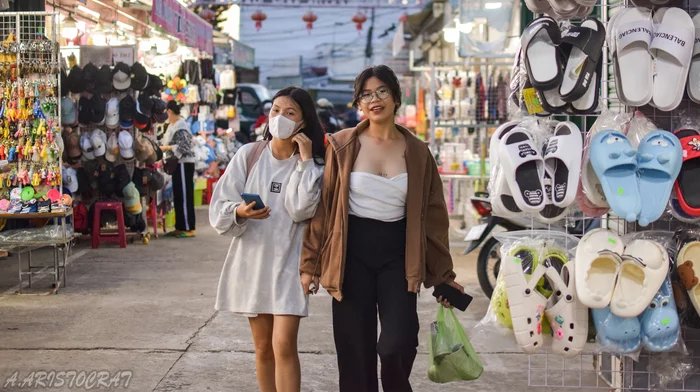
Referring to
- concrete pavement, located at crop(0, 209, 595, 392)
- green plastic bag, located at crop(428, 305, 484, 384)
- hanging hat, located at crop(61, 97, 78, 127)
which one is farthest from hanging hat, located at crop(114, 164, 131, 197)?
green plastic bag, located at crop(428, 305, 484, 384)

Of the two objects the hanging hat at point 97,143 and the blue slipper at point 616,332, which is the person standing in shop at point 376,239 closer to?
the blue slipper at point 616,332

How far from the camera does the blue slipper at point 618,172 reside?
3818 mm

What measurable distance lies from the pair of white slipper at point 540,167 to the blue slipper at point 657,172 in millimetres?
271

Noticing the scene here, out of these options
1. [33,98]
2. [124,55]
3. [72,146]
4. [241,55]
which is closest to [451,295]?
[33,98]

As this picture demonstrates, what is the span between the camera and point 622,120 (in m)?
4.10

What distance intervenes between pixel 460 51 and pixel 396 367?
289 inches

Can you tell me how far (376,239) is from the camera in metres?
3.95

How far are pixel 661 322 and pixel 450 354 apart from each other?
0.88m

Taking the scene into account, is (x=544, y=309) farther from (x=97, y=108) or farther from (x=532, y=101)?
(x=97, y=108)

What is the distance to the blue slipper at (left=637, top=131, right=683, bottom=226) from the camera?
383 centimetres

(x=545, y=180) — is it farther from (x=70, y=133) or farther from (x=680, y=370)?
(x=70, y=133)

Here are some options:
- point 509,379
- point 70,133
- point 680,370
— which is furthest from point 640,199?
point 70,133

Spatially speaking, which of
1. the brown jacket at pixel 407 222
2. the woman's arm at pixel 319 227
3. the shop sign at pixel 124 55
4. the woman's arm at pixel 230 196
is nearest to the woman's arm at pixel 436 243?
the brown jacket at pixel 407 222

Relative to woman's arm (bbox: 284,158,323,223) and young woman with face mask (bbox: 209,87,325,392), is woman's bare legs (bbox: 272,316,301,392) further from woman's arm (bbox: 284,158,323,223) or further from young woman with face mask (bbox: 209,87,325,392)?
woman's arm (bbox: 284,158,323,223)
